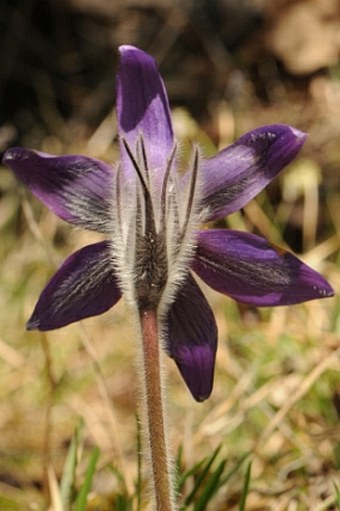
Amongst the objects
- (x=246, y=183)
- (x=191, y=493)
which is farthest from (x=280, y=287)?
(x=191, y=493)

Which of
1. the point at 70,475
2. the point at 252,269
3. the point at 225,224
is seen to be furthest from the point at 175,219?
the point at 225,224

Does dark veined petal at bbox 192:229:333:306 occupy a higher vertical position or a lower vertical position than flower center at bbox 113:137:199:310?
lower

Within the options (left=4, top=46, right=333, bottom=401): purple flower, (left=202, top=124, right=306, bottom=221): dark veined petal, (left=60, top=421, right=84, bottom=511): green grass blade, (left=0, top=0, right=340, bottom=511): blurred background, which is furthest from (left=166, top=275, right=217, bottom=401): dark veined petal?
(left=60, top=421, right=84, bottom=511): green grass blade

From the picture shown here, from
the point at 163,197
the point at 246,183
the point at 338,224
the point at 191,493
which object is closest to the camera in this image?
the point at 163,197

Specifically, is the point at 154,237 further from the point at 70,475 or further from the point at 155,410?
the point at 70,475

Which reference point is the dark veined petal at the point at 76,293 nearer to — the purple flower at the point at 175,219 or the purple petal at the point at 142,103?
the purple flower at the point at 175,219

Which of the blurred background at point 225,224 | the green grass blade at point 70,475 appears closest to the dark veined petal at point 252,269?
the blurred background at point 225,224

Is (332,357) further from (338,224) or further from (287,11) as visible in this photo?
(287,11)

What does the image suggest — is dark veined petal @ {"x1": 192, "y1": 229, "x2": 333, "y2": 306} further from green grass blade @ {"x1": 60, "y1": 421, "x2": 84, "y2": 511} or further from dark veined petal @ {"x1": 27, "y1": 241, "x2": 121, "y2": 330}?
green grass blade @ {"x1": 60, "y1": 421, "x2": 84, "y2": 511}
